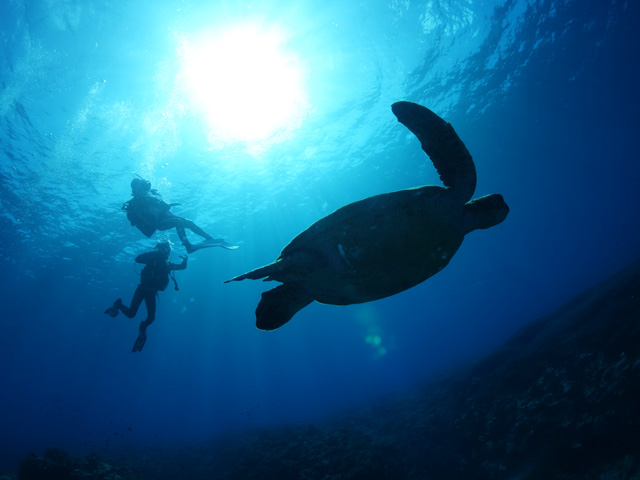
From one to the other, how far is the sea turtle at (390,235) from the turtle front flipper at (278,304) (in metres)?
0.01

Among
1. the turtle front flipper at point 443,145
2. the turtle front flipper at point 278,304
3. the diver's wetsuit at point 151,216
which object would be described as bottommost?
the turtle front flipper at point 278,304

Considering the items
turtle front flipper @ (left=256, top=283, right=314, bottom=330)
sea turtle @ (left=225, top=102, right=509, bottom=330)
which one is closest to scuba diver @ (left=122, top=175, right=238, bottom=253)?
turtle front flipper @ (left=256, top=283, right=314, bottom=330)

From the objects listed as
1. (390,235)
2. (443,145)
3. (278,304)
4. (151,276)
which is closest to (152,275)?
(151,276)

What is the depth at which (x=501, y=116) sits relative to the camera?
20.8 m


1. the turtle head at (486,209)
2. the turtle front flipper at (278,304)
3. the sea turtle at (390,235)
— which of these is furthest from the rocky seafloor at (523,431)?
the turtle front flipper at (278,304)

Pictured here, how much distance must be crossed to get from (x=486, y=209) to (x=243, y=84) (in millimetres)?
13979

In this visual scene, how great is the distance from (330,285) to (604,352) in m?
7.68

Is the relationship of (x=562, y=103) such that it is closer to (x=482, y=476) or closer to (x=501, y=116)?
(x=501, y=116)

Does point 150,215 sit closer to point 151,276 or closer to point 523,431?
point 151,276

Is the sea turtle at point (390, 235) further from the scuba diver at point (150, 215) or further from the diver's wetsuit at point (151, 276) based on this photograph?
the diver's wetsuit at point (151, 276)

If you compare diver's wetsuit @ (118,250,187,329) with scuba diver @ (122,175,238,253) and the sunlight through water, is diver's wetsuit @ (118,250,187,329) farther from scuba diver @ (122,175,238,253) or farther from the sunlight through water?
the sunlight through water

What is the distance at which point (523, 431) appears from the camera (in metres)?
6.89

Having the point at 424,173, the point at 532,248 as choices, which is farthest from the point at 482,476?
the point at 532,248

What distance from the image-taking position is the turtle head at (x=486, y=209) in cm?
393
